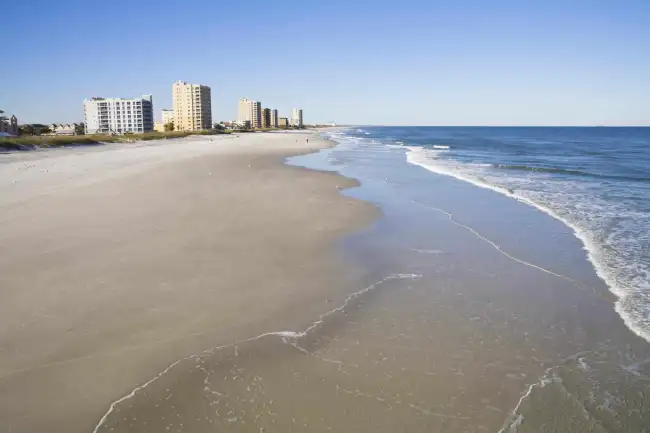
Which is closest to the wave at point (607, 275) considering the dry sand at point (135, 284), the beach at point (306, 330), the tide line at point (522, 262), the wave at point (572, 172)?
the beach at point (306, 330)

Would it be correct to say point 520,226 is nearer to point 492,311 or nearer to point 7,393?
point 492,311

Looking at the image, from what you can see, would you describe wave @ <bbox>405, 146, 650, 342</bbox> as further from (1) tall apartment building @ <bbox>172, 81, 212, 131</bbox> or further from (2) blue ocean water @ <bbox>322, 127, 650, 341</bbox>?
(1) tall apartment building @ <bbox>172, 81, 212, 131</bbox>

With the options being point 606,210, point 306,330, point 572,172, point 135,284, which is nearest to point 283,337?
point 306,330

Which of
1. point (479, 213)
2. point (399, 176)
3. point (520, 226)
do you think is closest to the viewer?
point (520, 226)

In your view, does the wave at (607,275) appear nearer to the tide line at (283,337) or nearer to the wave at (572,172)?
the tide line at (283,337)

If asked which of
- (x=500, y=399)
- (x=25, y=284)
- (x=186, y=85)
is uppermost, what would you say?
(x=186, y=85)

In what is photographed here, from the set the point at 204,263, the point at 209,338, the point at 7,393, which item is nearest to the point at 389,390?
the point at 209,338

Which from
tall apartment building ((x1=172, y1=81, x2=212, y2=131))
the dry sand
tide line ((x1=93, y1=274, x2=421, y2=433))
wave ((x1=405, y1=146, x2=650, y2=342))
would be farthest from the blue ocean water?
tall apartment building ((x1=172, y1=81, x2=212, y2=131))
